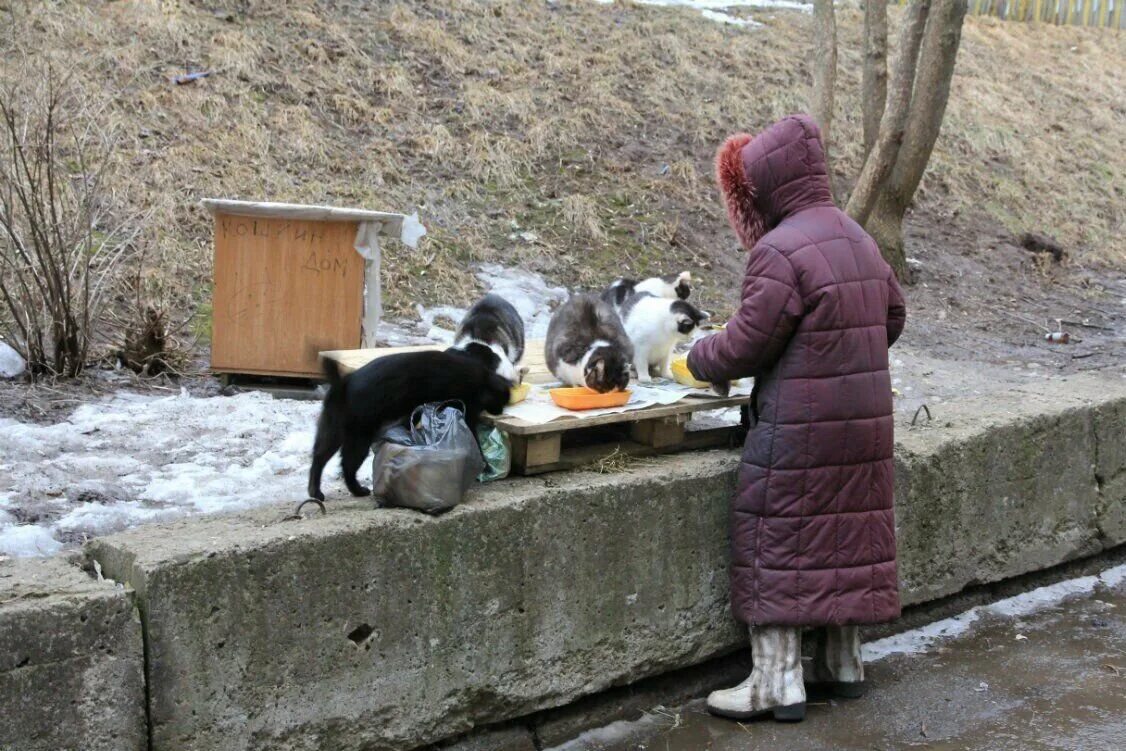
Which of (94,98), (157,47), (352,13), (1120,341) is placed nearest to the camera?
(94,98)

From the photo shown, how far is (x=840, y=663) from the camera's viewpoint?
4.36 m

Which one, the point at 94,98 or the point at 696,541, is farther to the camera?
the point at 94,98

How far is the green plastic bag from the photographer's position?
13.2 ft

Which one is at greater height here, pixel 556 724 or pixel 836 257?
pixel 836 257

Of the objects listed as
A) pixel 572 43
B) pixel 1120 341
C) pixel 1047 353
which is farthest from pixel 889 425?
pixel 572 43

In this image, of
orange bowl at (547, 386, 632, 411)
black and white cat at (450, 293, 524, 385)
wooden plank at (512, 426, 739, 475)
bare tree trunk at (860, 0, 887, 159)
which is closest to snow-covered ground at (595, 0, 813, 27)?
bare tree trunk at (860, 0, 887, 159)

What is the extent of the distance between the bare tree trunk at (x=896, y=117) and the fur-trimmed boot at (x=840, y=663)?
6352 millimetres

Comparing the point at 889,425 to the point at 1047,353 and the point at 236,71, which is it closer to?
the point at 1047,353

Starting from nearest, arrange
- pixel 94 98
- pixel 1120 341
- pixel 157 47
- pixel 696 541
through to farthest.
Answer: pixel 696 541, pixel 94 98, pixel 1120 341, pixel 157 47

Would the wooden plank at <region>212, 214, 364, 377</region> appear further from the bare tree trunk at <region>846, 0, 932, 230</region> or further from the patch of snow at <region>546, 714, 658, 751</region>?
the bare tree trunk at <region>846, 0, 932, 230</region>

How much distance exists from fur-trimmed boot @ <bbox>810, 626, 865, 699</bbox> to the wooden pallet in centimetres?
87

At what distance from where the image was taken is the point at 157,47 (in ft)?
36.8

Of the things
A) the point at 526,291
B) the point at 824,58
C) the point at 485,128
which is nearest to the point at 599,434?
the point at 526,291

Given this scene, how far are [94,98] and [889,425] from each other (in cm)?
784
